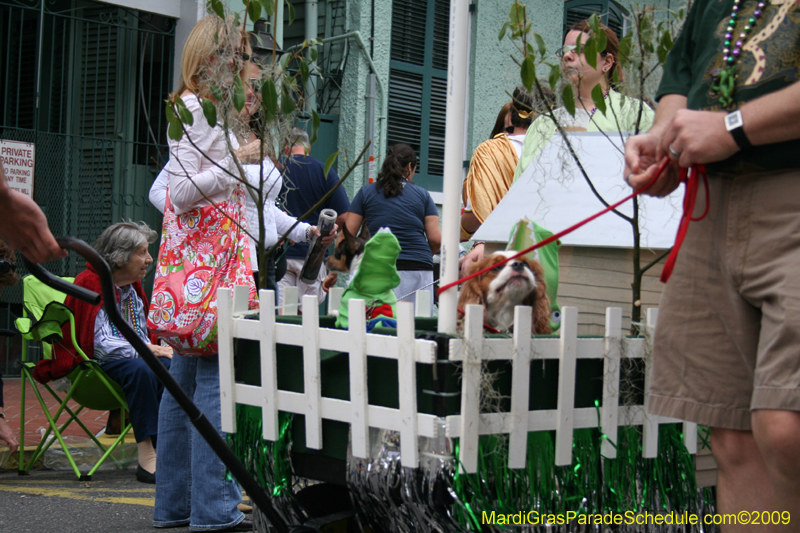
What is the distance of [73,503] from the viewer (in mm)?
3752

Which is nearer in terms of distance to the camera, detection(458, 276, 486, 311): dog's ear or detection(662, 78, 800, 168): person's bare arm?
detection(662, 78, 800, 168): person's bare arm

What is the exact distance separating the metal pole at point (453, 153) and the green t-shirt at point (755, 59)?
552 millimetres

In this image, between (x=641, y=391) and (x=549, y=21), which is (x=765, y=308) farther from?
(x=549, y=21)

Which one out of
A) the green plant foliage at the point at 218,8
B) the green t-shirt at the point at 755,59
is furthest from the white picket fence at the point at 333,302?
the green t-shirt at the point at 755,59

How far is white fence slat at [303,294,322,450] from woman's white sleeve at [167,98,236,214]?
3.33ft

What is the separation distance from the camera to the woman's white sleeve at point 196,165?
2.96 metres

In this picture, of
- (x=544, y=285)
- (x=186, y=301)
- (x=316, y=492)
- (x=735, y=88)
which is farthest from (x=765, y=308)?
(x=186, y=301)

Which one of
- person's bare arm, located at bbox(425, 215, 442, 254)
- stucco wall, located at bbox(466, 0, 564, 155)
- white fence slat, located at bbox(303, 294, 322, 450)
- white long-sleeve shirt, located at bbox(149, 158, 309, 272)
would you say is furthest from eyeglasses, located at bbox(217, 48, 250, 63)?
stucco wall, located at bbox(466, 0, 564, 155)

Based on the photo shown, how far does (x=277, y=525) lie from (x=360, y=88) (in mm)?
8273

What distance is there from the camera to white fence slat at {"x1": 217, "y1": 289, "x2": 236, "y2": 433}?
2.33 m

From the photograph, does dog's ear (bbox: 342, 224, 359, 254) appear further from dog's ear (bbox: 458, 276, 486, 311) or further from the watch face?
the watch face

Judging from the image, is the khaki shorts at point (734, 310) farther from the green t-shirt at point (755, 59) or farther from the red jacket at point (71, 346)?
the red jacket at point (71, 346)

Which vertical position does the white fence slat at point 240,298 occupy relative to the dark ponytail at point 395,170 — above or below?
below

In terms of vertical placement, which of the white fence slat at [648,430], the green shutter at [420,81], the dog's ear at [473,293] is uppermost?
the green shutter at [420,81]
